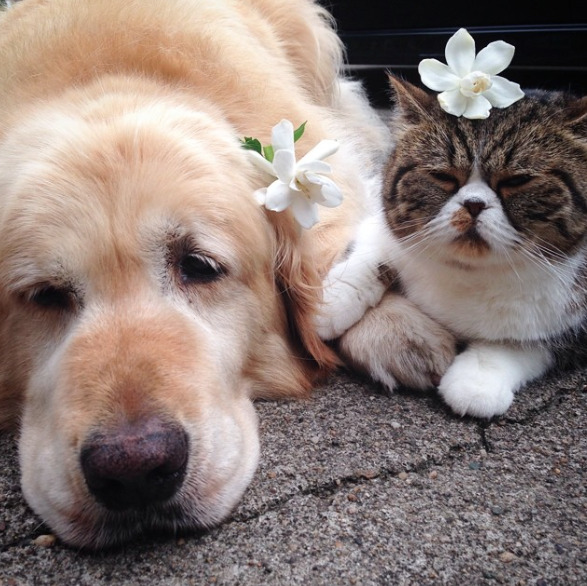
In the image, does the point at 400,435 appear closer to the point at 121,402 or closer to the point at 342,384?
the point at 342,384

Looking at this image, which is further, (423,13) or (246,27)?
(423,13)

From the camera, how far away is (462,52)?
2264 mm

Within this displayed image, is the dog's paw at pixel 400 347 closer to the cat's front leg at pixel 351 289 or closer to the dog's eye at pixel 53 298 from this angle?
the cat's front leg at pixel 351 289

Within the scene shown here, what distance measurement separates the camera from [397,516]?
1801 mm

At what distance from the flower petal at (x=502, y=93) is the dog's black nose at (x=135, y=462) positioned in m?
1.52

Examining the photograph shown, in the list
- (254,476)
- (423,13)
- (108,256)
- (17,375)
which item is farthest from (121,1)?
(423,13)

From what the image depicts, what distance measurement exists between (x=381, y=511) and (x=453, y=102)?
4.54 ft

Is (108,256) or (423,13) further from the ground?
(108,256)

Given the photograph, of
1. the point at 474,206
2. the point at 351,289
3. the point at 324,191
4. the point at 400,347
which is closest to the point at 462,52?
the point at 474,206

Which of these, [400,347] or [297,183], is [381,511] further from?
[297,183]

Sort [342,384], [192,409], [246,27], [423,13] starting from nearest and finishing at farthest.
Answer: [192,409] → [342,384] → [246,27] → [423,13]

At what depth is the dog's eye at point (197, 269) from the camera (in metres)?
2.09

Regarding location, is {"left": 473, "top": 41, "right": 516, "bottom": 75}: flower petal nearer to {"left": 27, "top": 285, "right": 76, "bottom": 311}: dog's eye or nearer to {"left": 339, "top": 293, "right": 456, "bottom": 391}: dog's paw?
{"left": 339, "top": 293, "right": 456, "bottom": 391}: dog's paw

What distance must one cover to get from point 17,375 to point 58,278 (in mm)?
426
